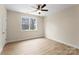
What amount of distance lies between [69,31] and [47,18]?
2.49 ft

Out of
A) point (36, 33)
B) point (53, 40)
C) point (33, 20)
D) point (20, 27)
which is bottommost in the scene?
point (53, 40)

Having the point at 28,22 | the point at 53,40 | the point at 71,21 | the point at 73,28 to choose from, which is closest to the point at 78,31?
the point at 73,28

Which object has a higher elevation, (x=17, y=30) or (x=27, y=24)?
(x=27, y=24)

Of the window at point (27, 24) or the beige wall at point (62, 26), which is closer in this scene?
the window at point (27, 24)

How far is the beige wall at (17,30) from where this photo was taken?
5.36 feet

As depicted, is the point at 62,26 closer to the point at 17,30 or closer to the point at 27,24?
the point at 27,24

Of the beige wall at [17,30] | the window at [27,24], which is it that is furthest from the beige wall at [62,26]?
the window at [27,24]

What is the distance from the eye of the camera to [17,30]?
1.76 metres

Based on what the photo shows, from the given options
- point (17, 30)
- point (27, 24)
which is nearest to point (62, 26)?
point (27, 24)

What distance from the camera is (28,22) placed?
1.73 meters

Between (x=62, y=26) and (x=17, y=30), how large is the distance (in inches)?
41.1

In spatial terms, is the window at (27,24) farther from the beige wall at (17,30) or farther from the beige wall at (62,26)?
the beige wall at (62,26)

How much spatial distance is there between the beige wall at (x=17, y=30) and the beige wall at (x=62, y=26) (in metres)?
0.18
